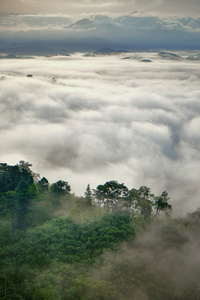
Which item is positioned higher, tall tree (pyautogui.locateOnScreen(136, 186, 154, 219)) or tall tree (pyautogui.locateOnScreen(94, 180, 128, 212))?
tall tree (pyautogui.locateOnScreen(94, 180, 128, 212))

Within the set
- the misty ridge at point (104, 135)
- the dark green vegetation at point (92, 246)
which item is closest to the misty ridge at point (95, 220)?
the dark green vegetation at point (92, 246)

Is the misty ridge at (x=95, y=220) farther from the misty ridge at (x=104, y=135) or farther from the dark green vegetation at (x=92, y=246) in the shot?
the misty ridge at (x=104, y=135)

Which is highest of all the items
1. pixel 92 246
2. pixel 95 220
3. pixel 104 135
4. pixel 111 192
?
pixel 104 135

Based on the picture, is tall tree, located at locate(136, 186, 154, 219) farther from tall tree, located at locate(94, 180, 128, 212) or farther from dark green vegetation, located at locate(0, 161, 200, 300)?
tall tree, located at locate(94, 180, 128, 212)

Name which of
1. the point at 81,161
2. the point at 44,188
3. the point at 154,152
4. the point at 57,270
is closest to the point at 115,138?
the point at 154,152

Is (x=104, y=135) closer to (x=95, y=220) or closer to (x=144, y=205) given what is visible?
(x=144, y=205)

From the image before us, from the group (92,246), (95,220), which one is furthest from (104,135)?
(92,246)

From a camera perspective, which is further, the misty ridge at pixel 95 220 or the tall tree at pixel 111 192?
the tall tree at pixel 111 192

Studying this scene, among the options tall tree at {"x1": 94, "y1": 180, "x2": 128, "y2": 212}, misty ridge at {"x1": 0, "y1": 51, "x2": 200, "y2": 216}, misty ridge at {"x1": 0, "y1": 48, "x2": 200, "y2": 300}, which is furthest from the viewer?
misty ridge at {"x1": 0, "y1": 51, "x2": 200, "y2": 216}

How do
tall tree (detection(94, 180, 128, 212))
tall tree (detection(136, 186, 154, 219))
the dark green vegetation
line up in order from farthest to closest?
tall tree (detection(94, 180, 128, 212)), tall tree (detection(136, 186, 154, 219)), the dark green vegetation

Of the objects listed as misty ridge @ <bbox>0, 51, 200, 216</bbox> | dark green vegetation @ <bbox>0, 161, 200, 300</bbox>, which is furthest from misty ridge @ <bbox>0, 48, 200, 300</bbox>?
misty ridge @ <bbox>0, 51, 200, 216</bbox>
